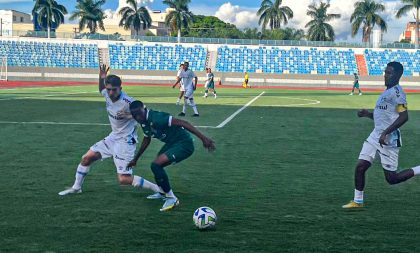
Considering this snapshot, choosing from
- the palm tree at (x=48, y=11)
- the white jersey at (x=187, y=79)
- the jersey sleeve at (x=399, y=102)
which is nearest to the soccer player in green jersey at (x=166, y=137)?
the jersey sleeve at (x=399, y=102)

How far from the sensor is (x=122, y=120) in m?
8.17

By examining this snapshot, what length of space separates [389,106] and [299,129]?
35.2ft

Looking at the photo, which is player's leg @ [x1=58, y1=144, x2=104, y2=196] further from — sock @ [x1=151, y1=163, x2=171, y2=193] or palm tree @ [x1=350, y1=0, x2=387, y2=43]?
palm tree @ [x1=350, y1=0, x2=387, y2=43]

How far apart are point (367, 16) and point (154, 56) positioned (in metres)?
38.6

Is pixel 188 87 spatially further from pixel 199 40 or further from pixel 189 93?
pixel 199 40

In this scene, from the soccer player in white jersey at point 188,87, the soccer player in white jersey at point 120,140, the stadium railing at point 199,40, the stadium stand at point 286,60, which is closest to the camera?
the soccer player in white jersey at point 120,140

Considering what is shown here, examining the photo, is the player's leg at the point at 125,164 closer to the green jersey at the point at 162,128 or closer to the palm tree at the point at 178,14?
the green jersey at the point at 162,128

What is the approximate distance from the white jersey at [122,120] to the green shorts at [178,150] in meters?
0.65

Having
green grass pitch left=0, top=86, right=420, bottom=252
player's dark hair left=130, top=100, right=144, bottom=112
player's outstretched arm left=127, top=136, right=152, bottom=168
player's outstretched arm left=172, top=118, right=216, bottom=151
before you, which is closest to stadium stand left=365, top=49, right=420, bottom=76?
green grass pitch left=0, top=86, right=420, bottom=252

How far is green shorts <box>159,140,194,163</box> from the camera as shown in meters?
7.74

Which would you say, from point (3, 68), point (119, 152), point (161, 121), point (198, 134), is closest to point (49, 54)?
point (3, 68)

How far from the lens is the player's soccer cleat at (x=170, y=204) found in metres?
7.55

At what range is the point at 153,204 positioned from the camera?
7.94m

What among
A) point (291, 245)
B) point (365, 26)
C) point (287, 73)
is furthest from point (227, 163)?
point (365, 26)
